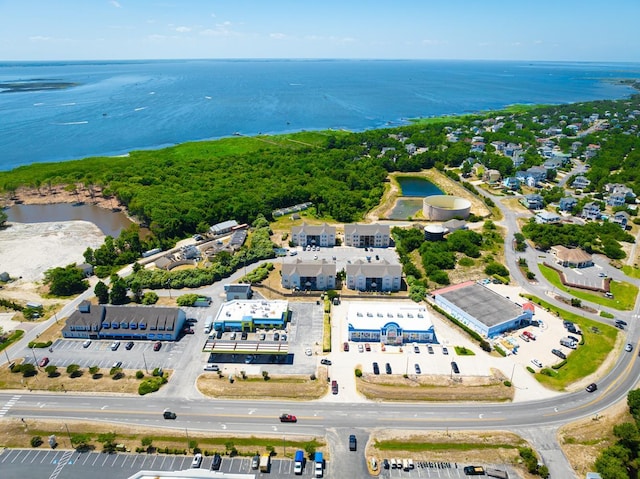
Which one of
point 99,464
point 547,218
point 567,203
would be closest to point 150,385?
point 99,464

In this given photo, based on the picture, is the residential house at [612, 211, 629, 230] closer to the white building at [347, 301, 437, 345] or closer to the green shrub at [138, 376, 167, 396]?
the white building at [347, 301, 437, 345]

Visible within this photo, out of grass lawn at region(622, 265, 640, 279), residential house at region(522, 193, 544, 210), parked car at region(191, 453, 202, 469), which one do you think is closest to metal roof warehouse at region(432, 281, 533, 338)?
grass lawn at region(622, 265, 640, 279)

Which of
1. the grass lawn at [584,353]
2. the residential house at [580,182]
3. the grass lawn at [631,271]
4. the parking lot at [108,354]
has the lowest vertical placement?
the parking lot at [108,354]

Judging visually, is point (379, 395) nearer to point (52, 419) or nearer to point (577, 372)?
point (577, 372)

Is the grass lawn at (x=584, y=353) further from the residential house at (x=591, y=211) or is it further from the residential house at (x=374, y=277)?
the residential house at (x=591, y=211)

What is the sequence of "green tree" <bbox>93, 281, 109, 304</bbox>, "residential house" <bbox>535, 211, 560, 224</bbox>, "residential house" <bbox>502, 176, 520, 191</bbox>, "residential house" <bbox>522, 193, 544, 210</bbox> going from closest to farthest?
1. "green tree" <bbox>93, 281, 109, 304</bbox>
2. "residential house" <bbox>535, 211, 560, 224</bbox>
3. "residential house" <bbox>522, 193, 544, 210</bbox>
4. "residential house" <bbox>502, 176, 520, 191</bbox>

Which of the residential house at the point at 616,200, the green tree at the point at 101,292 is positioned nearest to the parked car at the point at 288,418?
the green tree at the point at 101,292

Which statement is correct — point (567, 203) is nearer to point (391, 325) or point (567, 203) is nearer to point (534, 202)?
point (534, 202)
